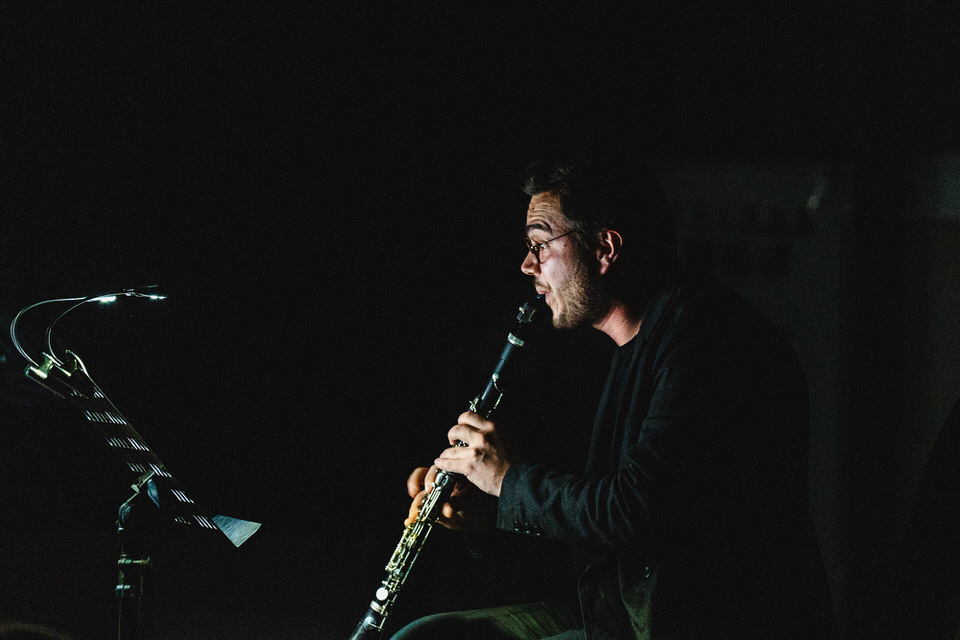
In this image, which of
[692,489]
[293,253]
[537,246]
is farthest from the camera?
[293,253]

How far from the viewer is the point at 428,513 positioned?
170 cm

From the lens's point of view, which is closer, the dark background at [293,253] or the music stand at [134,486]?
the music stand at [134,486]

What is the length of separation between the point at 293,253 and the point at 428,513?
1029 mm

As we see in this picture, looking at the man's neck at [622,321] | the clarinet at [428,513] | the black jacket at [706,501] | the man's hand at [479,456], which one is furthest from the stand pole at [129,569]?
the man's neck at [622,321]

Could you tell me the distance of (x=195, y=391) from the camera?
6.98 feet

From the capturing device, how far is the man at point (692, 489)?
1.31 m

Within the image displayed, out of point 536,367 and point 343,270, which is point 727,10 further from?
point 343,270

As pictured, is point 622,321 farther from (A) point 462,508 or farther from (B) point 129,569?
(B) point 129,569

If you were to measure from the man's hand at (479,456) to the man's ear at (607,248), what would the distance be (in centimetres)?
52

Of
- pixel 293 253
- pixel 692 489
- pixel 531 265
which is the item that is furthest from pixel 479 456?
pixel 293 253

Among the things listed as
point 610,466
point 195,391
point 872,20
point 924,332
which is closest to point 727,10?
point 872,20

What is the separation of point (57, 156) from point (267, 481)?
124 centimetres

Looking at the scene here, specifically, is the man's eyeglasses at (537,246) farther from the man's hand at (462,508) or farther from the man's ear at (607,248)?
the man's hand at (462,508)

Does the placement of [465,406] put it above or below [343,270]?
below
